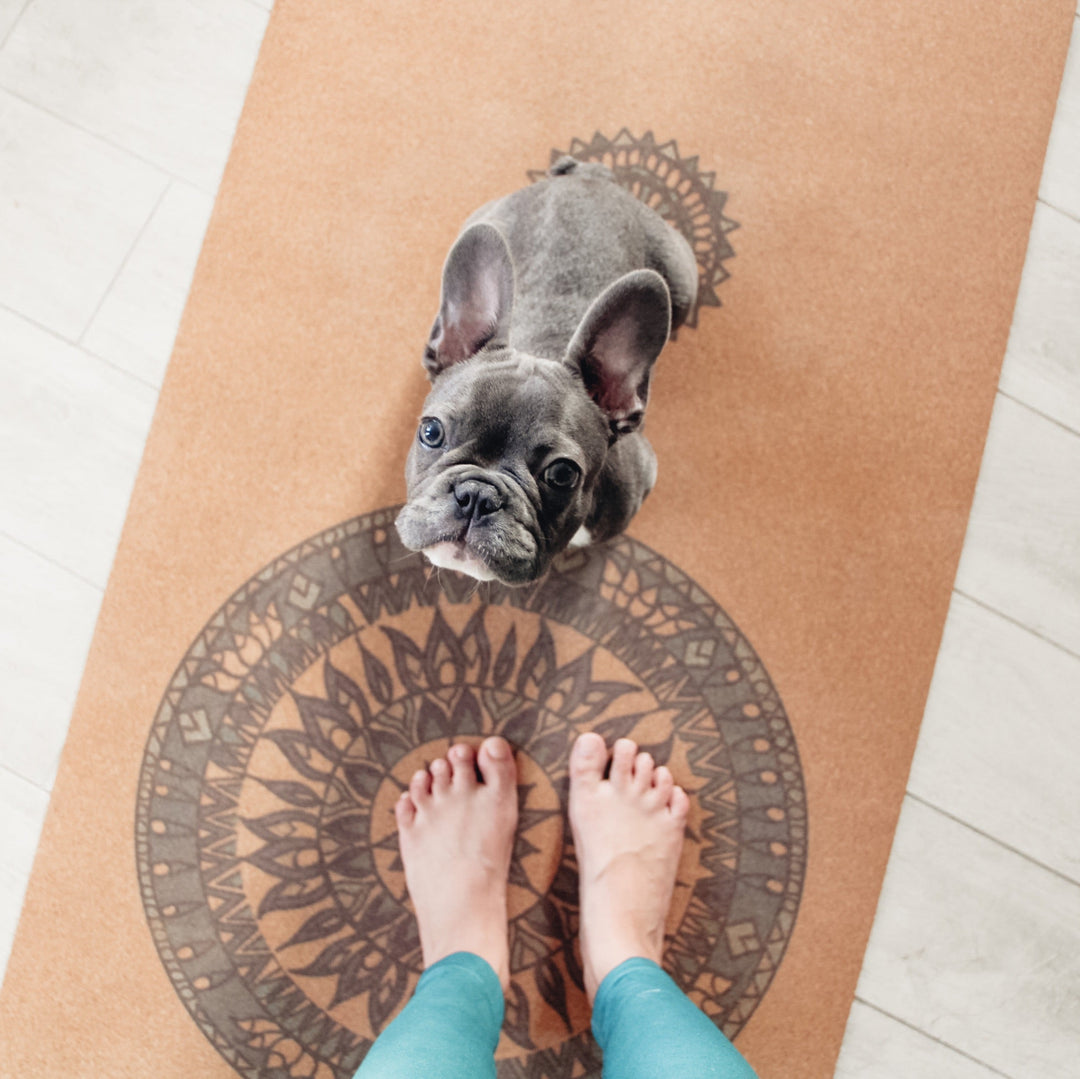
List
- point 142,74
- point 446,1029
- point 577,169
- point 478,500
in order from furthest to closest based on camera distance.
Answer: point 142,74
point 577,169
point 446,1029
point 478,500

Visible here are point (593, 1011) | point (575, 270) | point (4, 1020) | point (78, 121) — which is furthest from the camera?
point (78, 121)

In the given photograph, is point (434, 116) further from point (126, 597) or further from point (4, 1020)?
point (4, 1020)

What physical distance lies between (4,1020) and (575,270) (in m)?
2.06

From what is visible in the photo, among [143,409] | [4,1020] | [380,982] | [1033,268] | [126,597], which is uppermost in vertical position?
[1033,268]

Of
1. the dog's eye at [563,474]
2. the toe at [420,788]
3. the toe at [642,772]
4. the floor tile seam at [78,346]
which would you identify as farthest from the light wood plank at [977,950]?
the floor tile seam at [78,346]

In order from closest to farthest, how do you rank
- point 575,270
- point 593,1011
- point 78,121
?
point 575,270
point 593,1011
point 78,121

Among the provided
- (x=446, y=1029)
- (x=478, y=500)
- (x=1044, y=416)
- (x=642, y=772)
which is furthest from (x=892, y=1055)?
(x=478, y=500)

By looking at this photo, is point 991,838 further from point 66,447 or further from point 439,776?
point 66,447

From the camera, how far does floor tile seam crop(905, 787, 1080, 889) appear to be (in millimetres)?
1897

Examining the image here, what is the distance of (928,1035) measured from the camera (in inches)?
73.4

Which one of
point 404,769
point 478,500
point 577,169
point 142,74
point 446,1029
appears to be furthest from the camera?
point 142,74

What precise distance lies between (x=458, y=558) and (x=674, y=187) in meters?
1.24

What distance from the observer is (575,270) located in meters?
1.54

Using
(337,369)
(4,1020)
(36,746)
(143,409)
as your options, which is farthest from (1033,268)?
(4,1020)
